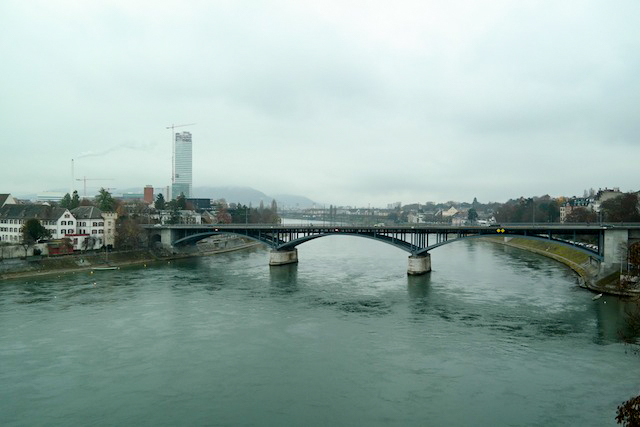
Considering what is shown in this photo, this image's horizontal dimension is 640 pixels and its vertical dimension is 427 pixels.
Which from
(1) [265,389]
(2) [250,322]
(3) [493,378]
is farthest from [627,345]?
(2) [250,322]

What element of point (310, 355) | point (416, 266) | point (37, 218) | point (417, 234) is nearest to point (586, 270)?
point (416, 266)

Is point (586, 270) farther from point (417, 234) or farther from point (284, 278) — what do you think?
point (284, 278)

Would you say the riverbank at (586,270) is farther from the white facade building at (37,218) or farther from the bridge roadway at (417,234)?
the white facade building at (37,218)

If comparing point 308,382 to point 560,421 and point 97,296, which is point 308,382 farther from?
point 97,296

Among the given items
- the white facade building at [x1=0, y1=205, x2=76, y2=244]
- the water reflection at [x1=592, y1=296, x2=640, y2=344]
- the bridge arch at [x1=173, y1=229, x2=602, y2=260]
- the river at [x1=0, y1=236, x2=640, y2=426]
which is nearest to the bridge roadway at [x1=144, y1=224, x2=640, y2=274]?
the bridge arch at [x1=173, y1=229, x2=602, y2=260]

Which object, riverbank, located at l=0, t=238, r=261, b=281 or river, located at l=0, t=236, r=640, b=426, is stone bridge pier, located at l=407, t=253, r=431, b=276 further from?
riverbank, located at l=0, t=238, r=261, b=281

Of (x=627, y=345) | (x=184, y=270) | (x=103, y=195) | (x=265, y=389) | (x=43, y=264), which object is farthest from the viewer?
(x=103, y=195)

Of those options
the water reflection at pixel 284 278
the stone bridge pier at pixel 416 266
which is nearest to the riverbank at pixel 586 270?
the stone bridge pier at pixel 416 266
